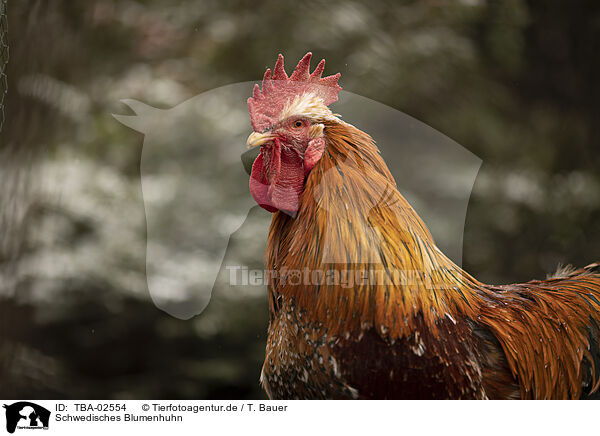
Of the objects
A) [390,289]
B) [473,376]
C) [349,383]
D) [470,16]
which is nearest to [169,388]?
[349,383]

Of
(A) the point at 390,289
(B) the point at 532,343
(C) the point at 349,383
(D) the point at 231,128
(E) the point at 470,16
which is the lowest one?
(C) the point at 349,383

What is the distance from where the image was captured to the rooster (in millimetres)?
1258

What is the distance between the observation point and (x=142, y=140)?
5.15ft

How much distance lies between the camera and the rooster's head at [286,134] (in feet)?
4.29

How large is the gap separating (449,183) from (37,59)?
1.40 metres

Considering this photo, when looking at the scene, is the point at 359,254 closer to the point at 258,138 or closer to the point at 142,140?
the point at 258,138

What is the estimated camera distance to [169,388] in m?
1.56

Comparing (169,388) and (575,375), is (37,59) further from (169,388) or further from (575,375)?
(575,375)

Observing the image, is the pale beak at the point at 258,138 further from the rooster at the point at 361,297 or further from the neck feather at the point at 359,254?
the neck feather at the point at 359,254
